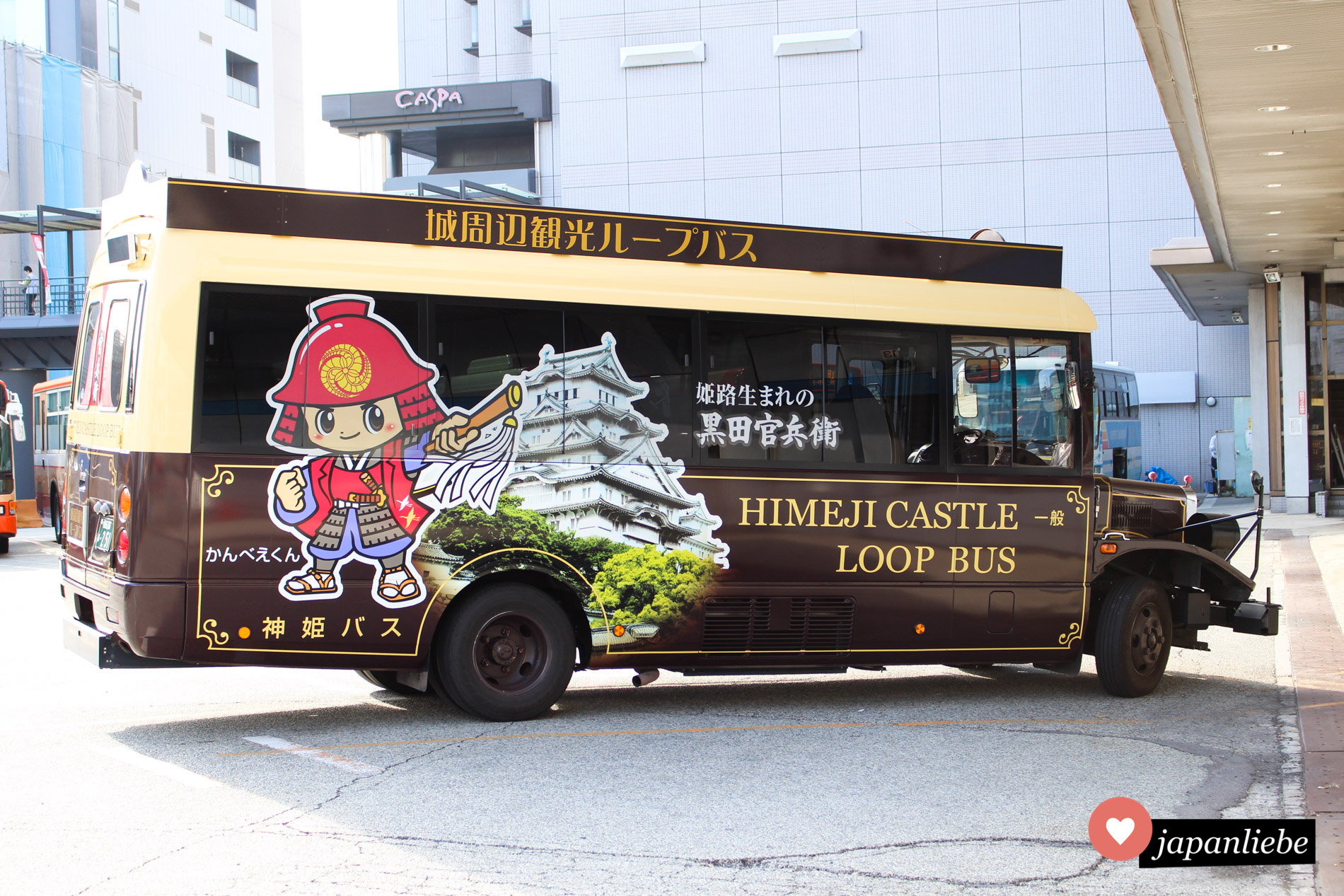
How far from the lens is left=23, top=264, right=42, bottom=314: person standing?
124 ft

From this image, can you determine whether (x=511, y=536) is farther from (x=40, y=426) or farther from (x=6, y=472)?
(x=40, y=426)

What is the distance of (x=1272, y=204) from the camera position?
741 inches

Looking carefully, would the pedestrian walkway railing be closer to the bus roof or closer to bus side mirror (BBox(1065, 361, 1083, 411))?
the bus roof

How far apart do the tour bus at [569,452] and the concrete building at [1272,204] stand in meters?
3.43

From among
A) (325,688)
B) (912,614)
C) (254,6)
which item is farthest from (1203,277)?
(254,6)

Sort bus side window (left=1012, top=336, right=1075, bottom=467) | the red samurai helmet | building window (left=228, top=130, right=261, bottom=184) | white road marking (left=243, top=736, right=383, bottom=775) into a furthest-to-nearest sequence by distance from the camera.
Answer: building window (left=228, top=130, right=261, bottom=184) < bus side window (left=1012, top=336, right=1075, bottom=467) < the red samurai helmet < white road marking (left=243, top=736, right=383, bottom=775)

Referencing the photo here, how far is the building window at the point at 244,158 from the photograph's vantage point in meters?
65.8

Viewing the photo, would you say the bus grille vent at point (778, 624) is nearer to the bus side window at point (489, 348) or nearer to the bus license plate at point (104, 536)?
the bus side window at point (489, 348)

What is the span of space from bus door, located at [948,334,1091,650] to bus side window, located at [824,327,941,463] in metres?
0.22

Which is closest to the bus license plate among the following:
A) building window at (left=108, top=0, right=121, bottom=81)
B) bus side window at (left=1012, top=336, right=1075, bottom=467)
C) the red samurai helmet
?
the red samurai helmet

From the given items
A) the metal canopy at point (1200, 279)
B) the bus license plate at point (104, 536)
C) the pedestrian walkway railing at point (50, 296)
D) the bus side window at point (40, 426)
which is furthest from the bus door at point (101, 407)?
the pedestrian walkway railing at point (50, 296)

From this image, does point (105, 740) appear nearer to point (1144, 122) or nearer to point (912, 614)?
point (912, 614)

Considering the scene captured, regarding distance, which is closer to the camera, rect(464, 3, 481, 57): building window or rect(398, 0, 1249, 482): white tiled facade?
rect(398, 0, 1249, 482): white tiled facade

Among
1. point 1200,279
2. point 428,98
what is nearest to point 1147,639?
point 1200,279
